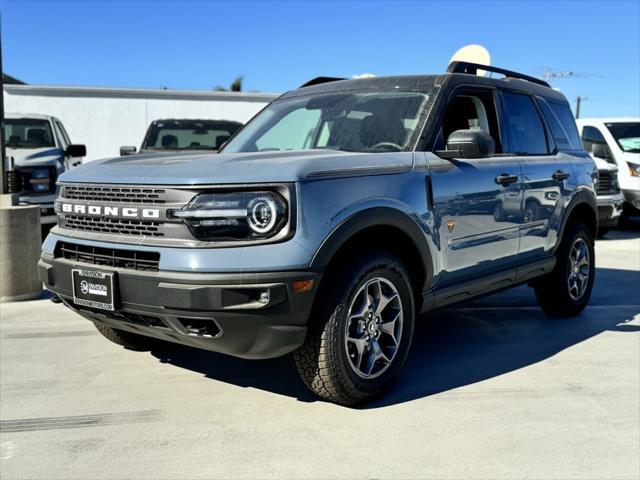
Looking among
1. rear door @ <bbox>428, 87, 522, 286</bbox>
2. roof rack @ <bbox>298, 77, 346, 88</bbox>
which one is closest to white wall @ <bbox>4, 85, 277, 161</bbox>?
roof rack @ <bbox>298, 77, 346, 88</bbox>

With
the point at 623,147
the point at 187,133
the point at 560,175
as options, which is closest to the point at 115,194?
the point at 560,175

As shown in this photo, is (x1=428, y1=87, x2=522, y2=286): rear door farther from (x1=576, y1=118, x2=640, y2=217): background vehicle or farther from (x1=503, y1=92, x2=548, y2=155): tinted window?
(x1=576, y1=118, x2=640, y2=217): background vehicle

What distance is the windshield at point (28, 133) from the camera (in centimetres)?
976

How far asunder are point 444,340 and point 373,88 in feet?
6.41

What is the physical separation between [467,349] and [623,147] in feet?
30.9

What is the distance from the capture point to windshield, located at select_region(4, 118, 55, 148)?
9.76 m

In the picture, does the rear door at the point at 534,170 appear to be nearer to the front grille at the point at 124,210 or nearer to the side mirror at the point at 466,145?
the side mirror at the point at 466,145

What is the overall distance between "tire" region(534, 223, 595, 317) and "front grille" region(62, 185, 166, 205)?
11.8 ft

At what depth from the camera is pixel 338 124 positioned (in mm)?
4277

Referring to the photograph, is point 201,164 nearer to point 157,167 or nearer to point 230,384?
point 157,167

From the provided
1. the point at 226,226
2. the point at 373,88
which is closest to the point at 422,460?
the point at 226,226

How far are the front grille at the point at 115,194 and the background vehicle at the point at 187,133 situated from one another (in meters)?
7.12

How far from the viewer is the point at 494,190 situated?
433 centimetres

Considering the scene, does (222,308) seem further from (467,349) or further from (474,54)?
(474,54)
